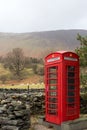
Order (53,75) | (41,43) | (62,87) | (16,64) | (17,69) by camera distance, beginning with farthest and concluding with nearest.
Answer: (41,43) → (16,64) → (17,69) → (53,75) → (62,87)

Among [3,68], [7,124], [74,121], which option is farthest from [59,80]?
[3,68]

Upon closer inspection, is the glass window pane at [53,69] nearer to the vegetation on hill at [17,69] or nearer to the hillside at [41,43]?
the vegetation on hill at [17,69]

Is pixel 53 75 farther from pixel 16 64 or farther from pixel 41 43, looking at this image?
pixel 41 43

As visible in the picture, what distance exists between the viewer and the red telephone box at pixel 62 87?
9.59 m

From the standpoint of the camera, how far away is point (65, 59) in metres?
9.67

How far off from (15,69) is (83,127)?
45.2 m

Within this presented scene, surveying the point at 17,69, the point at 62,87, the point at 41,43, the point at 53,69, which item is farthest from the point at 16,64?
the point at 41,43

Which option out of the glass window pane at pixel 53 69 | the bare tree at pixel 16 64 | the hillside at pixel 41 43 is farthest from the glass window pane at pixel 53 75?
the hillside at pixel 41 43

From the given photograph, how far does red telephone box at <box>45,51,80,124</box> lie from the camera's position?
959cm

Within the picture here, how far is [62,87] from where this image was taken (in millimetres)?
9570

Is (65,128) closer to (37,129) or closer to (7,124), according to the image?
(37,129)

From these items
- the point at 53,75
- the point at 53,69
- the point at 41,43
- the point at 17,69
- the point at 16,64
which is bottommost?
the point at 53,75

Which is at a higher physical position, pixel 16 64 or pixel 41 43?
pixel 41 43

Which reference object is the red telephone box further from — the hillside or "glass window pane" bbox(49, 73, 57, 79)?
the hillside
